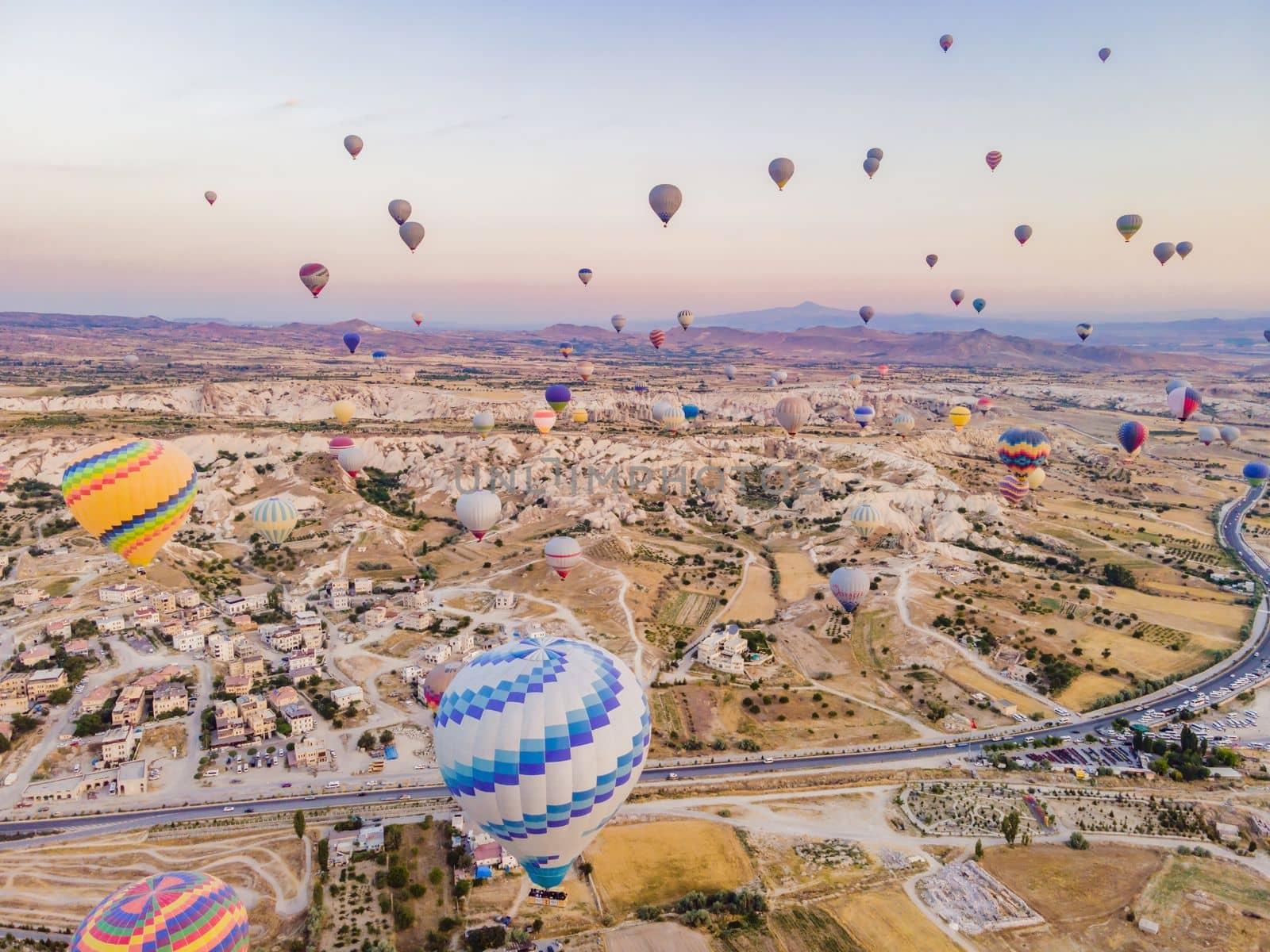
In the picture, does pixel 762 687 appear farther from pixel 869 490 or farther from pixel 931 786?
pixel 869 490

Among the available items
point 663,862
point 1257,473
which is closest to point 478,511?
point 663,862

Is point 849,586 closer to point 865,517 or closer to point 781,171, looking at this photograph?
point 865,517

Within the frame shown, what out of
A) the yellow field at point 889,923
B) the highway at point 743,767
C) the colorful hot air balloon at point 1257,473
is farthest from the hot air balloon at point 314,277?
the colorful hot air balloon at point 1257,473

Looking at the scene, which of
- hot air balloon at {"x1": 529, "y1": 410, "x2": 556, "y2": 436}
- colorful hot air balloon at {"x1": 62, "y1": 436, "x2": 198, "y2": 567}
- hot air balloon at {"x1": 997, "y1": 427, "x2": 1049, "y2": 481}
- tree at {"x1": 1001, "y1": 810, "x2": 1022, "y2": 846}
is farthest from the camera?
hot air balloon at {"x1": 529, "y1": 410, "x2": 556, "y2": 436}

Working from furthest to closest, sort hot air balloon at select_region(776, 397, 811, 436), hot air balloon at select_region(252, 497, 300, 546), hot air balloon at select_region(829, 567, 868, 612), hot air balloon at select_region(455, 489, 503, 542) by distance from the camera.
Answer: hot air balloon at select_region(776, 397, 811, 436) → hot air balloon at select_region(455, 489, 503, 542) → hot air balloon at select_region(252, 497, 300, 546) → hot air balloon at select_region(829, 567, 868, 612)

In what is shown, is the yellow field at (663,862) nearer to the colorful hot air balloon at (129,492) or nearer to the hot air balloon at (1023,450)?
the colorful hot air balloon at (129,492)

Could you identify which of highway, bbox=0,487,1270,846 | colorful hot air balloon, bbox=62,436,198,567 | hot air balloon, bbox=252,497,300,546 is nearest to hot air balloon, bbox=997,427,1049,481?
highway, bbox=0,487,1270,846

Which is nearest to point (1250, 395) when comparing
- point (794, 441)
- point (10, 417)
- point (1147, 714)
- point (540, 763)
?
point (794, 441)

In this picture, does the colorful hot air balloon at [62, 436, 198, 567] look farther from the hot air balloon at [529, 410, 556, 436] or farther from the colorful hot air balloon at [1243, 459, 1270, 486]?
the colorful hot air balloon at [1243, 459, 1270, 486]
